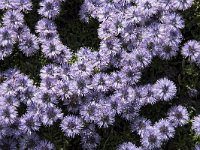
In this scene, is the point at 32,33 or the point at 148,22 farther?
the point at 32,33

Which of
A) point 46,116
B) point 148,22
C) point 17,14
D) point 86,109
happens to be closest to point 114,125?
point 86,109

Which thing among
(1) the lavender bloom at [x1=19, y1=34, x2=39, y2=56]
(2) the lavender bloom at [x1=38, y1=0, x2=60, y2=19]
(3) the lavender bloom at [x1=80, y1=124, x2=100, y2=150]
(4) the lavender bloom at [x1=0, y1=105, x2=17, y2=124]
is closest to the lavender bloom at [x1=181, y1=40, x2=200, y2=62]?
(3) the lavender bloom at [x1=80, y1=124, x2=100, y2=150]

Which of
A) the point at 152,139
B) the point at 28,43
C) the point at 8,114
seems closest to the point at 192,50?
the point at 152,139

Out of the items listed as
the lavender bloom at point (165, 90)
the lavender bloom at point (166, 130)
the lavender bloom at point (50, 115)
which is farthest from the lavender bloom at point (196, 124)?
the lavender bloom at point (50, 115)

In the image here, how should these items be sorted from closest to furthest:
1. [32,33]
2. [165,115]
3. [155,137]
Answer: [155,137] < [165,115] < [32,33]

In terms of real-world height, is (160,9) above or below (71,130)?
above

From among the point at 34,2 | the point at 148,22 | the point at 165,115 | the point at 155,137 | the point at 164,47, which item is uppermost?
the point at 34,2

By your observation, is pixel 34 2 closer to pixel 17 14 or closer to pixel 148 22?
pixel 17 14
